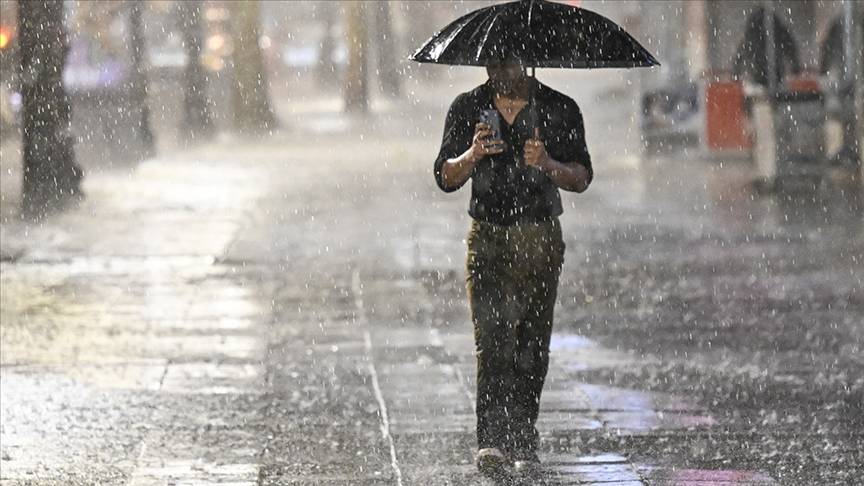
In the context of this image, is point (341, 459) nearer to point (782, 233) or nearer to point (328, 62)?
point (782, 233)

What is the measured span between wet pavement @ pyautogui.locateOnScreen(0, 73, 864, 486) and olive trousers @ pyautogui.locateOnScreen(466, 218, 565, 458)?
22cm

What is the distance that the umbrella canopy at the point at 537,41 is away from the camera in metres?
7.07

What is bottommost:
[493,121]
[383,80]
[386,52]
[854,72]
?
[383,80]

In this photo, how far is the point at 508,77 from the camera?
7.16 meters

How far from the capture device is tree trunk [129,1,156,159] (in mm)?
29203

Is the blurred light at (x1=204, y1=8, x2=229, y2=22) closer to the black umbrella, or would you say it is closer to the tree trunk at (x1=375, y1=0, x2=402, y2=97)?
the tree trunk at (x1=375, y1=0, x2=402, y2=97)

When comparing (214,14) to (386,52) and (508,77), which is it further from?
(508,77)

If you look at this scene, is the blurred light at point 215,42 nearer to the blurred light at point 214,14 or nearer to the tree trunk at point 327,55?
the blurred light at point 214,14

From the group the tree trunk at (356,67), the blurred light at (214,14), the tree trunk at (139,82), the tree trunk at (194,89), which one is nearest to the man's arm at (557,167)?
the tree trunk at (139,82)

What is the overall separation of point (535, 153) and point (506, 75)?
370 mm

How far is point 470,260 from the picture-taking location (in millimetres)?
7418

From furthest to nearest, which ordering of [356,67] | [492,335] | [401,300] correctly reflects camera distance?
1. [356,67]
2. [401,300]
3. [492,335]

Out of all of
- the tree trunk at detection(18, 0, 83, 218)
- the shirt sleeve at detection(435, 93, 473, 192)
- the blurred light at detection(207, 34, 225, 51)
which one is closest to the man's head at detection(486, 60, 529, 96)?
the shirt sleeve at detection(435, 93, 473, 192)

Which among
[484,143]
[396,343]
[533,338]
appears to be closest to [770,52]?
[396,343]
